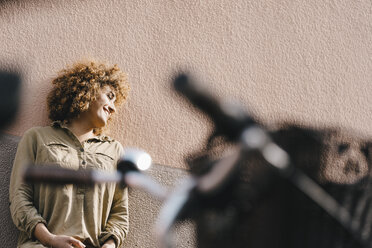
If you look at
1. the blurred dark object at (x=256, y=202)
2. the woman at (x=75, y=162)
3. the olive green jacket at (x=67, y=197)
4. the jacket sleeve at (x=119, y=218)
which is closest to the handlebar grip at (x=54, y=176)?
the blurred dark object at (x=256, y=202)

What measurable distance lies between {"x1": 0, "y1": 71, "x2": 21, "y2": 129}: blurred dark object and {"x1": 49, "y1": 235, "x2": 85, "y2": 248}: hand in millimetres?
795

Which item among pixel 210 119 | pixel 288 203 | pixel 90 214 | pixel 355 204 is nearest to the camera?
pixel 210 119

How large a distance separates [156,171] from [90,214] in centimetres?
46

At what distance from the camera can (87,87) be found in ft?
6.33

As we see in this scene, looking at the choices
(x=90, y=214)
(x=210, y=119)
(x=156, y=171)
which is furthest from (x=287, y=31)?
(x=210, y=119)

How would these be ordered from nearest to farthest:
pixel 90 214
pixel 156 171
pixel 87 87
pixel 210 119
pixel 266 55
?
pixel 210 119 < pixel 90 214 < pixel 87 87 < pixel 156 171 < pixel 266 55

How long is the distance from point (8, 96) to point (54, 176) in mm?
1449

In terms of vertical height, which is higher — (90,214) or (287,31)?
(287,31)

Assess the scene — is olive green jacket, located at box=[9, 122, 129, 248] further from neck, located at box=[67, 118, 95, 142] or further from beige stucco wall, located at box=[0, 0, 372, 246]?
beige stucco wall, located at box=[0, 0, 372, 246]

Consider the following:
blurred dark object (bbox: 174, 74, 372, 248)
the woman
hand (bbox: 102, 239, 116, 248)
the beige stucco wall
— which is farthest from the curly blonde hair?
blurred dark object (bbox: 174, 74, 372, 248)

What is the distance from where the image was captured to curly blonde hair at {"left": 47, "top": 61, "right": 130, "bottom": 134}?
75.1 inches

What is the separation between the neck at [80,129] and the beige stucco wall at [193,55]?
239 millimetres

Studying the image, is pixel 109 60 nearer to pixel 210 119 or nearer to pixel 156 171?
pixel 156 171

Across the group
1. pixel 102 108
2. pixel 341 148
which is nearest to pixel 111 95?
pixel 102 108
